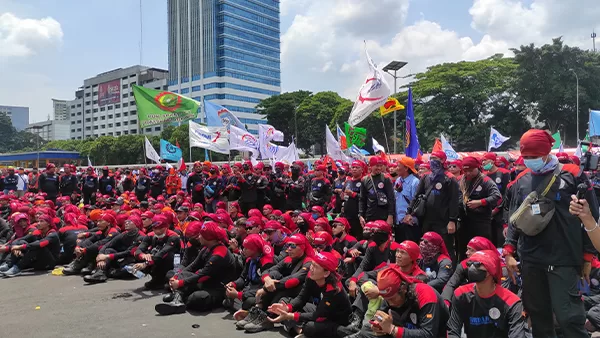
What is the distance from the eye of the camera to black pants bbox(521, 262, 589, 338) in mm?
3438

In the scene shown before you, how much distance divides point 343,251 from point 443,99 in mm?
39838

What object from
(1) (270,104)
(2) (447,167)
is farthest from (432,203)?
(1) (270,104)

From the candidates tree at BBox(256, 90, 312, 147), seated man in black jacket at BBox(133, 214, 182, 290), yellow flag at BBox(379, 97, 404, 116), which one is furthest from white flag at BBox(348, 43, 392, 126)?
tree at BBox(256, 90, 312, 147)

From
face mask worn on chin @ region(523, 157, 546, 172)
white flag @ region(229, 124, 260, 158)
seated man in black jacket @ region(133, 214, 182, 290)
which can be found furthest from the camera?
white flag @ region(229, 124, 260, 158)

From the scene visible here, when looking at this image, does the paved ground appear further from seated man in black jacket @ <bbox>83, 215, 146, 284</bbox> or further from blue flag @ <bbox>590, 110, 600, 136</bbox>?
blue flag @ <bbox>590, 110, 600, 136</bbox>

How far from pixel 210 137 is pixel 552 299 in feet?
46.8

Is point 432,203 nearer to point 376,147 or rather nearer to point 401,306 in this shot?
point 401,306

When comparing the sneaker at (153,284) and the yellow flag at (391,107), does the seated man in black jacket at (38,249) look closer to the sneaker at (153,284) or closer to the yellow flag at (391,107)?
the sneaker at (153,284)

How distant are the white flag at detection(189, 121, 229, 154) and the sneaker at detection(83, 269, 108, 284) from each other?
27.4ft

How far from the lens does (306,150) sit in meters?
62.4

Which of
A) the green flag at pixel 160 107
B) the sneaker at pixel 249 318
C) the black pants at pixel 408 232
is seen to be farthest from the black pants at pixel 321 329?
the green flag at pixel 160 107

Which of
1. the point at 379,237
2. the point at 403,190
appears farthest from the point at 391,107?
the point at 379,237

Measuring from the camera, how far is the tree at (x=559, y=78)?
37781mm

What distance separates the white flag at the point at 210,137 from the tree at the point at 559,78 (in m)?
31.6
